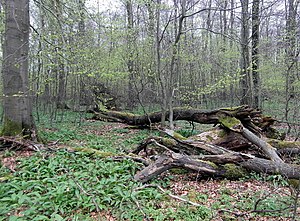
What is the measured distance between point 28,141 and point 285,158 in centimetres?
675

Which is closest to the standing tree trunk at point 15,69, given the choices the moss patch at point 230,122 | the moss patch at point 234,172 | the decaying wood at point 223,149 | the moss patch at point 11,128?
the moss patch at point 11,128

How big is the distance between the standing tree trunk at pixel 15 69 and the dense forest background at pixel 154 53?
41cm

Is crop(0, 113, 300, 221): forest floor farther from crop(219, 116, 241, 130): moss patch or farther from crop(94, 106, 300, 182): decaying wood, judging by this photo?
crop(219, 116, 241, 130): moss patch

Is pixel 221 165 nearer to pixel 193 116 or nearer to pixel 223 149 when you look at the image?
pixel 223 149

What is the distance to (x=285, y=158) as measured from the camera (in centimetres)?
577

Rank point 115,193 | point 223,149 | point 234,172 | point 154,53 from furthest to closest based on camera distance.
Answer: point 154,53 → point 223,149 → point 234,172 → point 115,193

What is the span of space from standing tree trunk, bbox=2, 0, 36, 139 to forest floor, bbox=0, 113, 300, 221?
3.26 ft

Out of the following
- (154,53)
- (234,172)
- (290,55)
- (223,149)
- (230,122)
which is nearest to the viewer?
(234,172)

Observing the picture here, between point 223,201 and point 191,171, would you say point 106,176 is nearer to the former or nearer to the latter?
point 191,171

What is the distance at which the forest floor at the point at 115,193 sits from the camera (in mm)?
3215

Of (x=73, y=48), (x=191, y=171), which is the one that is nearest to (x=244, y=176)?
(x=191, y=171)

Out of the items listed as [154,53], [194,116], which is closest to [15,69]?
[194,116]

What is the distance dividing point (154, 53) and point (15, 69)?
718 cm

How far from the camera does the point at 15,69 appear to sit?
6.10 m
